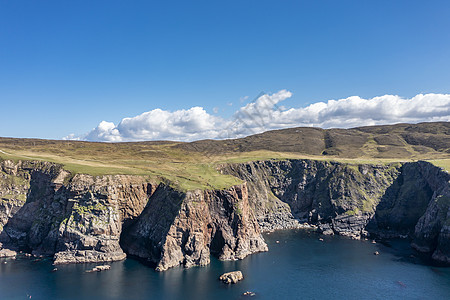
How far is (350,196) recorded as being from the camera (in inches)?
6452

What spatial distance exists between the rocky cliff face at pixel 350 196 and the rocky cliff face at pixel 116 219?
47.6m

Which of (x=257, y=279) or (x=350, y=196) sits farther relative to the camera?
(x=350, y=196)

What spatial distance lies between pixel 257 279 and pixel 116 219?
188 feet

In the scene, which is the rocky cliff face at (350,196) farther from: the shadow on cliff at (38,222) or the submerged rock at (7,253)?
the submerged rock at (7,253)

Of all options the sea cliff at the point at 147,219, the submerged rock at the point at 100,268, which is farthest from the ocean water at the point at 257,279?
the sea cliff at the point at 147,219

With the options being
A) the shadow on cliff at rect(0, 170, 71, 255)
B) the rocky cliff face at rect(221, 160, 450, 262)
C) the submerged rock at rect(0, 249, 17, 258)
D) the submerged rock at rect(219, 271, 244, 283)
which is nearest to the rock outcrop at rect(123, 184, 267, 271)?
the submerged rock at rect(219, 271, 244, 283)

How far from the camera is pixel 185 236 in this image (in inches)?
4171

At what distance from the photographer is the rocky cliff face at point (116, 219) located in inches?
4151

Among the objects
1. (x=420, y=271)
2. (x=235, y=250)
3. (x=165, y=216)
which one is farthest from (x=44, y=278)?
(x=420, y=271)

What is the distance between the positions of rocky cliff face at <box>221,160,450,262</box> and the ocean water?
31.6 metres

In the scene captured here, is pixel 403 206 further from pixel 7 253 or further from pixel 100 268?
pixel 7 253

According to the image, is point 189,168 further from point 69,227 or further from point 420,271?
point 420,271

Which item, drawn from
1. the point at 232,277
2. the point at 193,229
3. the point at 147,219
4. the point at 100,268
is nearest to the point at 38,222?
the point at 100,268

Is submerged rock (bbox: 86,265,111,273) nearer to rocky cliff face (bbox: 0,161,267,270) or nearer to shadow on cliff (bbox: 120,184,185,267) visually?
rocky cliff face (bbox: 0,161,267,270)
